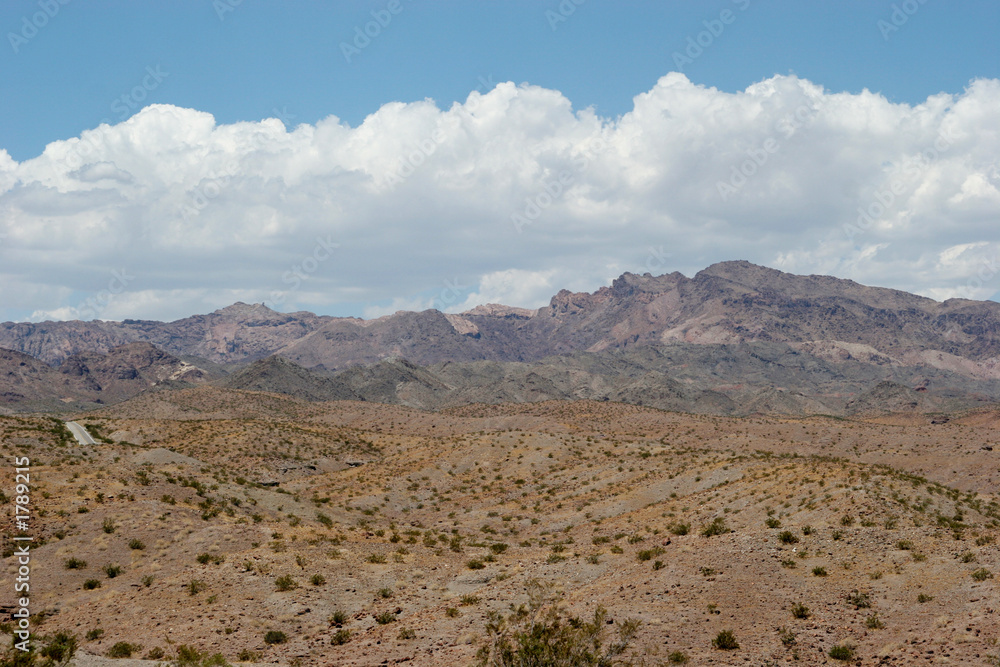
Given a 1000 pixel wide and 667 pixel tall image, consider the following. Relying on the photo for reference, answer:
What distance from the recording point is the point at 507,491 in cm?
5866

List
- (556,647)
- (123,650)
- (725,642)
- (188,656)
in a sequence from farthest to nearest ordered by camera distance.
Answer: (123,650)
(188,656)
(725,642)
(556,647)

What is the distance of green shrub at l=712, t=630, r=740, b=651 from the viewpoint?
63.3 ft

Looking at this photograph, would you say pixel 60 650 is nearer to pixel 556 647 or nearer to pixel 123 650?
pixel 123 650

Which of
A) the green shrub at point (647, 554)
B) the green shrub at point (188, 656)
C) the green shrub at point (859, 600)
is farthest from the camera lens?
the green shrub at point (647, 554)

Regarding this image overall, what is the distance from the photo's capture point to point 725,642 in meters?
19.4

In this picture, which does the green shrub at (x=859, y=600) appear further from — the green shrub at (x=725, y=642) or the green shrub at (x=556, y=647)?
the green shrub at (x=556, y=647)

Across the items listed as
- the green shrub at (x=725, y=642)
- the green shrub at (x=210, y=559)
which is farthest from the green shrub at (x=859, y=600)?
the green shrub at (x=210, y=559)

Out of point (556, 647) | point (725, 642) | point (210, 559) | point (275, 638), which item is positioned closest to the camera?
point (556, 647)

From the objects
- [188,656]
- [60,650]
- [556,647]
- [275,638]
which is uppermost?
[556,647]

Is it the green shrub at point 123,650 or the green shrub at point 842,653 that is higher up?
the green shrub at point 842,653

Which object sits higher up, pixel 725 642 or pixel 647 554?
pixel 647 554

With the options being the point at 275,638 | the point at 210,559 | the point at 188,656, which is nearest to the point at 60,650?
the point at 188,656

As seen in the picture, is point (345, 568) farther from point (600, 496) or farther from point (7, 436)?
point (7, 436)

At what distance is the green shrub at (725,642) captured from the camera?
19281mm
